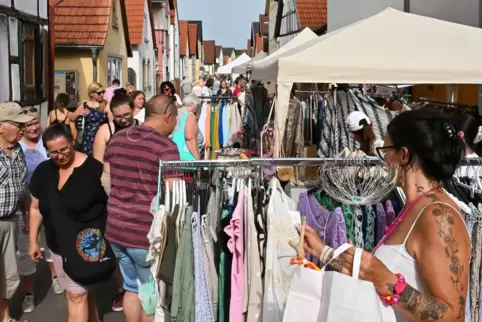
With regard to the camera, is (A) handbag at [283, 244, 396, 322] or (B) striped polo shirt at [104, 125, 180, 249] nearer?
(A) handbag at [283, 244, 396, 322]

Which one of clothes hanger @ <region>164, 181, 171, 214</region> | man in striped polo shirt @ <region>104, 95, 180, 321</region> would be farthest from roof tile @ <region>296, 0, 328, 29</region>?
clothes hanger @ <region>164, 181, 171, 214</region>

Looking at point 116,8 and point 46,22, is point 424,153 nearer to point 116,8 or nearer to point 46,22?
point 46,22

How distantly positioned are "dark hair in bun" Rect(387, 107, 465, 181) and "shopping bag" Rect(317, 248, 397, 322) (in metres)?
0.43

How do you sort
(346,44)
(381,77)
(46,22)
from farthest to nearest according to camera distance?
1. (46,22)
2. (346,44)
3. (381,77)

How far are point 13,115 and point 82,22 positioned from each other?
14432 mm

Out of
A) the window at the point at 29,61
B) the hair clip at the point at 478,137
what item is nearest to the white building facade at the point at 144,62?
the window at the point at 29,61

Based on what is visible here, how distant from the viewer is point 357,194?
3.73 metres

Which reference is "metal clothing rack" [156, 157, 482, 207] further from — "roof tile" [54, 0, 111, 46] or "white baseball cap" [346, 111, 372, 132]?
"roof tile" [54, 0, 111, 46]

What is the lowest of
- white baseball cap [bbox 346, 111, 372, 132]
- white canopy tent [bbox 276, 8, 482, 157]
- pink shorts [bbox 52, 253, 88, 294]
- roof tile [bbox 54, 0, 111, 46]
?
pink shorts [bbox 52, 253, 88, 294]

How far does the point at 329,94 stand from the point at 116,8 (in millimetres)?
16197

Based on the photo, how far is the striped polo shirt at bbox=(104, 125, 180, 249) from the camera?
422 cm

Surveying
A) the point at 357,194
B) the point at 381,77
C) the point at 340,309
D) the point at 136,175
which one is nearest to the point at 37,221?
the point at 136,175

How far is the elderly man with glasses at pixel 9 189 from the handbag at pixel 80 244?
2.25 feet

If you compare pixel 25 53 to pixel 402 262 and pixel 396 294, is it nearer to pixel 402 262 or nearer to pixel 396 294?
pixel 402 262
